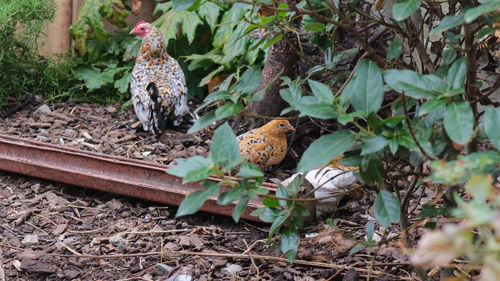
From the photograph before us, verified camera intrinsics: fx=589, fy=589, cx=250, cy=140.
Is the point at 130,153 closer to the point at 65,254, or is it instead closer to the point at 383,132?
the point at 65,254

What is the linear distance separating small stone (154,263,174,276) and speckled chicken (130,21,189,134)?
1.72 m

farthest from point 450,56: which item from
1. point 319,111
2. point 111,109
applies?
point 111,109

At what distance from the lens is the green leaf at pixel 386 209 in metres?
1.53

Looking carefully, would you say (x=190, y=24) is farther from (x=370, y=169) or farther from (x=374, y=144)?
(x=374, y=144)

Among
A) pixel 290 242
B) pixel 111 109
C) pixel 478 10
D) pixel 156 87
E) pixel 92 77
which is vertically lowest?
pixel 111 109

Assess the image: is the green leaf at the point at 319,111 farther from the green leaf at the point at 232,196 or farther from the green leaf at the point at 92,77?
the green leaf at the point at 92,77

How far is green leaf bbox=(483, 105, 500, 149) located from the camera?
118 centimetres

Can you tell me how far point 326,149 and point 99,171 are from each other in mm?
2016

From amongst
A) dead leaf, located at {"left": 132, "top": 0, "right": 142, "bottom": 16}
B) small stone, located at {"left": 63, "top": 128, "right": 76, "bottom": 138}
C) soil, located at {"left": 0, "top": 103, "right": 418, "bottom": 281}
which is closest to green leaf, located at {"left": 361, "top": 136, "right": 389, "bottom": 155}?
soil, located at {"left": 0, "top": 103, "right": 418, "bottom": 281}

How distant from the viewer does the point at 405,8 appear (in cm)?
134

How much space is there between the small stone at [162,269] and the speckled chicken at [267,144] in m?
1.04

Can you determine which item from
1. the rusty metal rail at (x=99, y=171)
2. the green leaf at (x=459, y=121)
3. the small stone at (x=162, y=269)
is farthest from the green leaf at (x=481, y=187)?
the rusty metal rail at (x=99, y=171)

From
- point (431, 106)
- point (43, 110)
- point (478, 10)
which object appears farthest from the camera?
point (43, 110)

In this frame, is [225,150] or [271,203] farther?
[271,203]
